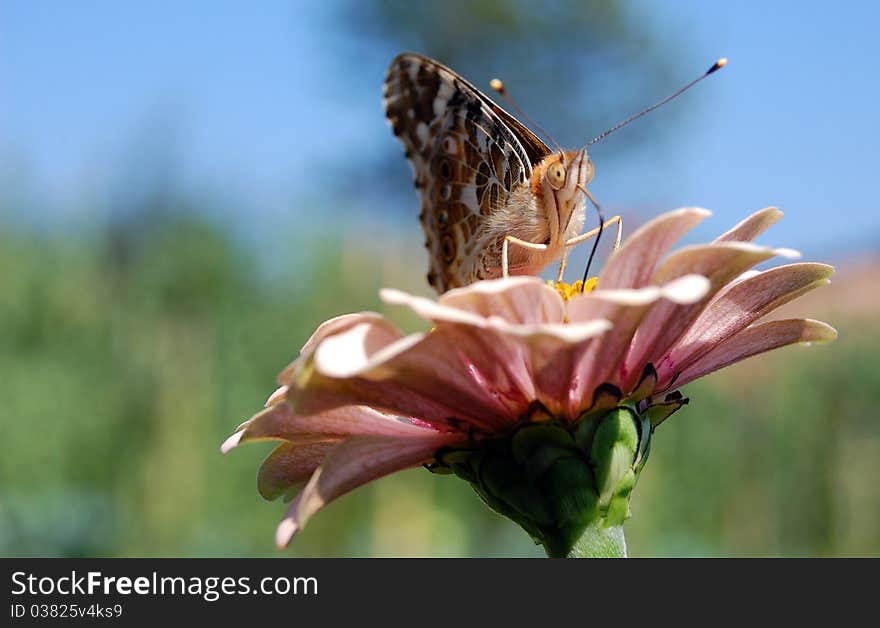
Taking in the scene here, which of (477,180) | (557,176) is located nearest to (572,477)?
(557,176)

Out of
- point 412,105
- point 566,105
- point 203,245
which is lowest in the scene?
point 412,105

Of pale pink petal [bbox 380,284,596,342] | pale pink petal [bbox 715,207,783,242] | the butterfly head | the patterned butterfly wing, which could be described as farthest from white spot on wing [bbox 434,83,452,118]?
pale pink petal [bbox 380,284,596,342]

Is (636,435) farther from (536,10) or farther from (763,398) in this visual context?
(536,10)

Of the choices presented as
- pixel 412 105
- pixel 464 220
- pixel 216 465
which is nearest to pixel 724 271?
pixel 464 220

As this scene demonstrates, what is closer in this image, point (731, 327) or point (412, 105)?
point (731, 327)

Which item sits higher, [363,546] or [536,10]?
[536,10]

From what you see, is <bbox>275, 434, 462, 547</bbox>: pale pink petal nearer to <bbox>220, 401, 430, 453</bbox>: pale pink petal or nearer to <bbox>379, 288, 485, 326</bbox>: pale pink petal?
<bbox>220, 401, 430, 453</bbox>: pale pink petal
